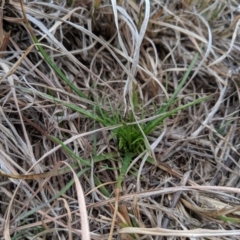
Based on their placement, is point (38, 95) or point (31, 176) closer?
point (31, 176)

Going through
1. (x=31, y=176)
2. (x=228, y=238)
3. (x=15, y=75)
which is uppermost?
(x=15, y=75)

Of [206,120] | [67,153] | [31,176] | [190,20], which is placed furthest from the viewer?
[190,20]

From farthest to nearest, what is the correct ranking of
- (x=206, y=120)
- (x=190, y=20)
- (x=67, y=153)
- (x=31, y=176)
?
1. (x=190, y=20)
2. (x=206, y=120)
3. (x=67, y=153)
4. (x=31, y=176)

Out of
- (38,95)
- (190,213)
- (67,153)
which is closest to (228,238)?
(190,213)

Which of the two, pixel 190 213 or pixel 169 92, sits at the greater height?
pixel 169 92

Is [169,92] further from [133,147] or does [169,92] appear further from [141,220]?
[141,220]

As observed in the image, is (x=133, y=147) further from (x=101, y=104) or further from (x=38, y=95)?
(x=38, y=95)

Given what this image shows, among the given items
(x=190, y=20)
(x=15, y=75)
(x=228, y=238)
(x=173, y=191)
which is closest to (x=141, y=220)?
(x=173, y=191)
